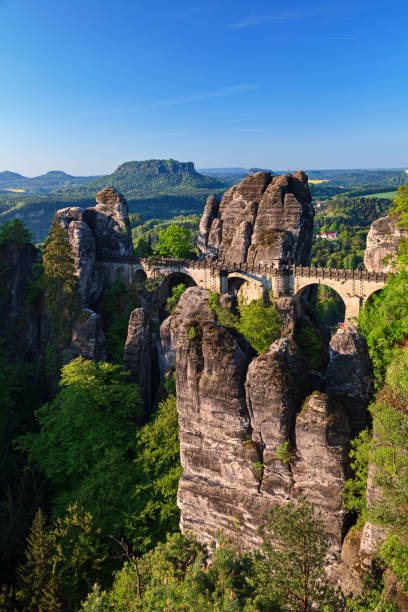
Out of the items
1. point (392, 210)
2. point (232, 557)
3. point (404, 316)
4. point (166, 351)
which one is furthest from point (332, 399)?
point (392, 210)

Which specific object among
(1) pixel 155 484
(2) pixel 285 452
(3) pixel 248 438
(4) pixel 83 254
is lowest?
(1) pixel 155 484

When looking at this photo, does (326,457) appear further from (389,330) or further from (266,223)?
(266,223)

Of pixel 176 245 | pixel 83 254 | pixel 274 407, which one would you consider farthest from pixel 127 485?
pixel 176 245

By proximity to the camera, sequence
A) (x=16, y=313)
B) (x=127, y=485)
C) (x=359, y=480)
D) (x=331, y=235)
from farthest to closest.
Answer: (x=331, y=235) < (x=16, y=313) < (x=127, y=485) < (x=359, y=480)

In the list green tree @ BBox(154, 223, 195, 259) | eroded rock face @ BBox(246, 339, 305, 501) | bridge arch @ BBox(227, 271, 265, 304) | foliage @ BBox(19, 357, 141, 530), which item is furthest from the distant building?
eroded rock face @ BBox(246, 339, 305, 501)

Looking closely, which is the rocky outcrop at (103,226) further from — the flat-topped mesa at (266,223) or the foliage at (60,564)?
the foliage at (60,564)

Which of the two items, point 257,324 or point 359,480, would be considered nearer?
point 359,480
